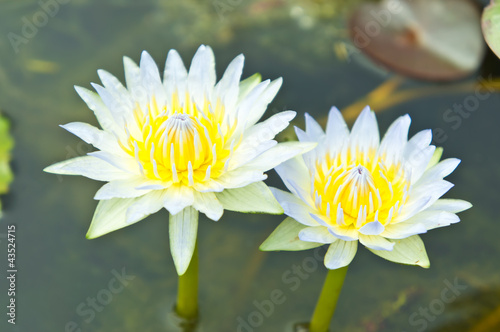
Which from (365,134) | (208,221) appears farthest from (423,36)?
(208,221)

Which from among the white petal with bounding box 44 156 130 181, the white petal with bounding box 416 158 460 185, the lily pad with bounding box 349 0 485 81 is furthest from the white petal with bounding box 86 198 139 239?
the lily pad with bounding box 349 0 485 81

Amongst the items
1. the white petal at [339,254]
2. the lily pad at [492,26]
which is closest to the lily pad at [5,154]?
the white petal at [339,254]

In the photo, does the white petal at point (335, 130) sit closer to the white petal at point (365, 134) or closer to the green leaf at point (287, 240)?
the white petal at point (365, 134)

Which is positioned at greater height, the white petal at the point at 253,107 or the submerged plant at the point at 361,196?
the white petal at the point at 253,107

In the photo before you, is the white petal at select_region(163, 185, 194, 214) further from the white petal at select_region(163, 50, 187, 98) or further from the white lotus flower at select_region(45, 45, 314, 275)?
the white petal at select_region(163, 50, 187, 98)

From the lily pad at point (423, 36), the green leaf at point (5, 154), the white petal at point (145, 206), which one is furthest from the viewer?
the lily pad at point (423, 36)

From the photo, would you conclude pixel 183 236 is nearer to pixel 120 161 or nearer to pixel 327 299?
pixel 120 161
